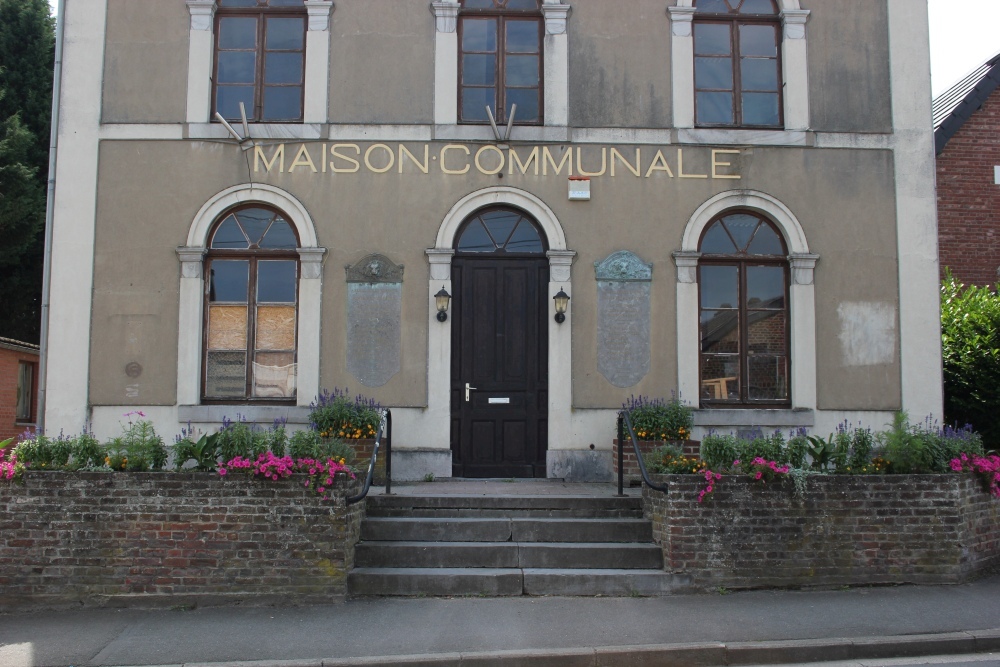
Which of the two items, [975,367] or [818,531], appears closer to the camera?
[818,531]

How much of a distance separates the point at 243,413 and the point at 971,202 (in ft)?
39.3

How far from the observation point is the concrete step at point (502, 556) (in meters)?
7.99

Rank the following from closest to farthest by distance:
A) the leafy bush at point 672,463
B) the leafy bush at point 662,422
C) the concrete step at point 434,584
→ the concrete step at point 434,584
the leafy bush at point 672,463
the leafy bush at point 662,422

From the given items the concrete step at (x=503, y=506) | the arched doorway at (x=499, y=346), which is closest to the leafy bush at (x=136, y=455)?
the concrete step at (x=503, y=506)

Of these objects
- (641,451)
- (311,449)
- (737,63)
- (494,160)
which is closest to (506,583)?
(311,449)

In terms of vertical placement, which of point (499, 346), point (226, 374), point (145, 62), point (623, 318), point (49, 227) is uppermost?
point (145, 62)

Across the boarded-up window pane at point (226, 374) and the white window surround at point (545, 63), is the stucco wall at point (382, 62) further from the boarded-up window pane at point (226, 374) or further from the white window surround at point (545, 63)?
the boarded-up window pane at point (226, 374)

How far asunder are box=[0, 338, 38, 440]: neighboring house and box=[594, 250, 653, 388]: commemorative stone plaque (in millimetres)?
11918

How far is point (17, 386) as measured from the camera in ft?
58.0

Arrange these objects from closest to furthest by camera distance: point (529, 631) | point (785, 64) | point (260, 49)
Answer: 1. point (529, 631)
2. point (260, 49)
3. point (785, 64)

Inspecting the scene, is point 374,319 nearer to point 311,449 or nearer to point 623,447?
point 311,449

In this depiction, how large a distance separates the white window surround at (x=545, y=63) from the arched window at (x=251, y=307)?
251 centimetres

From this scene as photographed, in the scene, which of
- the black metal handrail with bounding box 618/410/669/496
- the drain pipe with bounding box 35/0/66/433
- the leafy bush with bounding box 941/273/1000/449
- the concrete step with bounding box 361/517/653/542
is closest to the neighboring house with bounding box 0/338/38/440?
the drain pipe with bounding box 35/0/66/433

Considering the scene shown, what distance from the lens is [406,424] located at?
1037 cm
